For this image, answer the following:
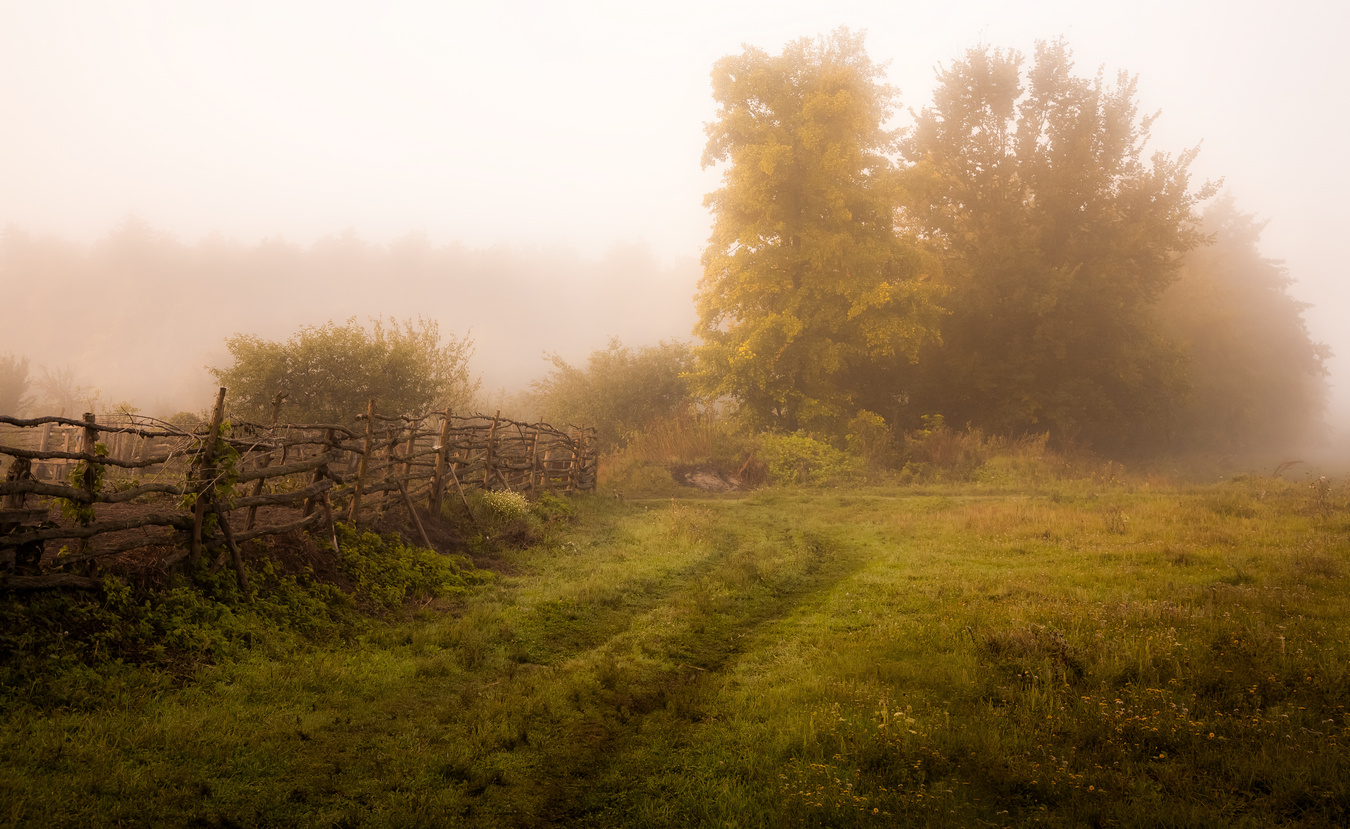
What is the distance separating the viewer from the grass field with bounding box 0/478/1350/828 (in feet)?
12.3

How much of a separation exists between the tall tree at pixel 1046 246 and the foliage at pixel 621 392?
10616 mm

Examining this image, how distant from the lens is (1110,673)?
5328 mm

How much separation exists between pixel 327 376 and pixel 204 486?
16055 mm

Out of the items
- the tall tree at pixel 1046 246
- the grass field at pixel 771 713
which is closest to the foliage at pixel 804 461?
the tall tree at pixel 1046 246

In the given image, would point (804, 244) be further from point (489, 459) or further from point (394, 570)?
point (394, 570)

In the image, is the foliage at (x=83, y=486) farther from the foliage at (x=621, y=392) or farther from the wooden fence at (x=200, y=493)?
the foliage at (x=621, y=392)

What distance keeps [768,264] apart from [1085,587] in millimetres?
17093

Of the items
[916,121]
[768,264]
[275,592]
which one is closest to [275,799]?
[275,592]

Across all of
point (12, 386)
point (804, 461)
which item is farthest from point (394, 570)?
point (12, 386)

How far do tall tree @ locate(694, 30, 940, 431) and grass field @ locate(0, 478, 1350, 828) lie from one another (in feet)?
47.7

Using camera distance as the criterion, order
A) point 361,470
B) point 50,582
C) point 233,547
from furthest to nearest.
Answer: point 361,470 → point 233,547 → point 50,582

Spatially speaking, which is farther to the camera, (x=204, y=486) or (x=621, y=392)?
(x=621, y=392)

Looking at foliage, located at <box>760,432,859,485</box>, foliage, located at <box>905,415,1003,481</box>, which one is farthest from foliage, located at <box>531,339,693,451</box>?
foliage, located at <box>905,415,1003,481</box>

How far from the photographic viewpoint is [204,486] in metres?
6.23
